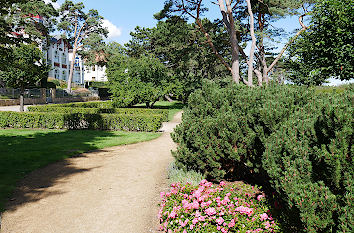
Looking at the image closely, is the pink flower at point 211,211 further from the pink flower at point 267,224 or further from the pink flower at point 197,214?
the pink flower at point 267,224

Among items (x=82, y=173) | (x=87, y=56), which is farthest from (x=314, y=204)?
(x=87, y=56)

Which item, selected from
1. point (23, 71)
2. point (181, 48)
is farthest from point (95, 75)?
point (23, 71)

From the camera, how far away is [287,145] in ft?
11.0

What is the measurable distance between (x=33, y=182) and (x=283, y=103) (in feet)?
20.7

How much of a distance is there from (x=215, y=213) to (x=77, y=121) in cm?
1272

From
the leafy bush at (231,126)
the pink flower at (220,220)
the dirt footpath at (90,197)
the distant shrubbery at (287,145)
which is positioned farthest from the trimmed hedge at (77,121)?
the pink flower at (220,220)

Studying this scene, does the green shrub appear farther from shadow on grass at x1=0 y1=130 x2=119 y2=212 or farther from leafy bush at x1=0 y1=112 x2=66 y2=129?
leafy bush at x1=0 y1=112 x2=66 y2=129

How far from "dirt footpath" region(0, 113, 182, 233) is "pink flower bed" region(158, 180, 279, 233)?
48 centimetres

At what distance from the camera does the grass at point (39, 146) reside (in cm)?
698

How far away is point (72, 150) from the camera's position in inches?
380

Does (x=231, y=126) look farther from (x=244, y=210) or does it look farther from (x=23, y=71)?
(x=23, y=71)

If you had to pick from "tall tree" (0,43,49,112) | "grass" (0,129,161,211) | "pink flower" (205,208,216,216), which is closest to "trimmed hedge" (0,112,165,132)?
"grass" (0,129,161,211)

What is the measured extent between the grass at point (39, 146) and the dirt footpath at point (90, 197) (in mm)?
465

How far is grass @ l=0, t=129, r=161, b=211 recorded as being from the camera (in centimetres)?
698
